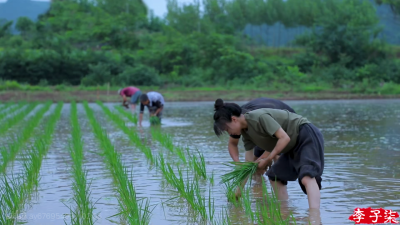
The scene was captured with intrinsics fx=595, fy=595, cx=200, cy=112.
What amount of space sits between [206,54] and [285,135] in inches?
1457

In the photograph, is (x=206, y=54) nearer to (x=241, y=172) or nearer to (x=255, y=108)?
(x=255, y=108)

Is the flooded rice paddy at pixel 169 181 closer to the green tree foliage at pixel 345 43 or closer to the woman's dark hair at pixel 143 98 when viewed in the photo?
the woman's dark hair at pixel 143 98

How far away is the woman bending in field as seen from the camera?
12.6ft

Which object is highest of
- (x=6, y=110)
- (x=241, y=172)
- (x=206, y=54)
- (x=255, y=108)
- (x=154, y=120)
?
(x=206, y=54)

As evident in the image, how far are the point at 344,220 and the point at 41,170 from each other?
3.54m

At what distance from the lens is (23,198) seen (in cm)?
456

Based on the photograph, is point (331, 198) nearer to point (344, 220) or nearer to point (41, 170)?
point (344, 220)

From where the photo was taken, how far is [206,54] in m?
40.6

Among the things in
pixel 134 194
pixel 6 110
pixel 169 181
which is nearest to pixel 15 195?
pixel 134 194

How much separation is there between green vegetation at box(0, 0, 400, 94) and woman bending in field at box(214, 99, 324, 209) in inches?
992

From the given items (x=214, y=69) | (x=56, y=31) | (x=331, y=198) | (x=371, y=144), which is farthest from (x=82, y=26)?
(x=331, y=198)

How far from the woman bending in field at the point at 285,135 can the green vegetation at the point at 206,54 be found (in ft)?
82.7

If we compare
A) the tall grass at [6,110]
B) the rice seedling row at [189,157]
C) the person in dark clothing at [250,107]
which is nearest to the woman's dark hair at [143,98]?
the rice seedling row at [189,157]

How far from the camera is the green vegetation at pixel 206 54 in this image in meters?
34.3
